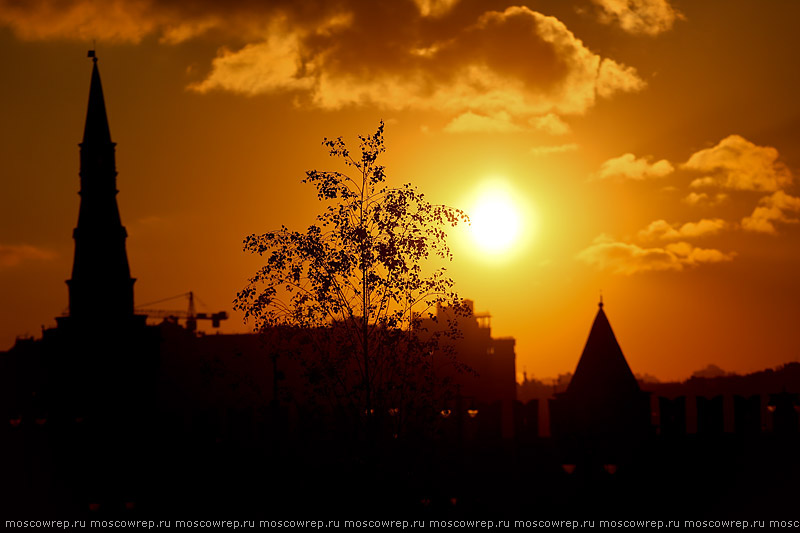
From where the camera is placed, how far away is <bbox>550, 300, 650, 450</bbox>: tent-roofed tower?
43562 millimetres

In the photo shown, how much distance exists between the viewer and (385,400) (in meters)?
27.6

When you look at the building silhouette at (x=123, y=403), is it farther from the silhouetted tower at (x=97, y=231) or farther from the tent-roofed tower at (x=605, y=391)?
the tent-roofed tower at (x=605, y=391)

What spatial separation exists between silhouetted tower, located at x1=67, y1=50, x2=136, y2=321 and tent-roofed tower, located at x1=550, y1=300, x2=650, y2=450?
30.4 metres

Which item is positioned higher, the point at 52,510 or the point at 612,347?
the point at 612,347

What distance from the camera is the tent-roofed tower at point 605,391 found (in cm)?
4356

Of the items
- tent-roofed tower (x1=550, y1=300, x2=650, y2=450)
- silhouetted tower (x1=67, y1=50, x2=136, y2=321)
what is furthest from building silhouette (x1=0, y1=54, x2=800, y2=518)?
silhouetted tower (x1=67, y1=50, x2=136, y2=321)

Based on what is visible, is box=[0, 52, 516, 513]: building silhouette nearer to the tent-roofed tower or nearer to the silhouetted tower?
the silhouetted tower

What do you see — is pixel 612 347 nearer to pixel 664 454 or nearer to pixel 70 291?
pixel 664 454

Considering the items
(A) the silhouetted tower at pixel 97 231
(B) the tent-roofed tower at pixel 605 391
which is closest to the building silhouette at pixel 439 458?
(B) the tent-roofed tower at pixel 605 391

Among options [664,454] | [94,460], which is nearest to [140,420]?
[94,460]

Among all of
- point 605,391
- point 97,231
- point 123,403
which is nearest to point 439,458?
point 605,391

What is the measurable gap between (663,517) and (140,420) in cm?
1853

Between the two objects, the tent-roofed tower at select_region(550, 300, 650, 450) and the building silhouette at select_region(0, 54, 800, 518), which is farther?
the tent-roofed tower at select_region(550, 300, 650, 450)

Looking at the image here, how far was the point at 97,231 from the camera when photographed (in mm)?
62250
